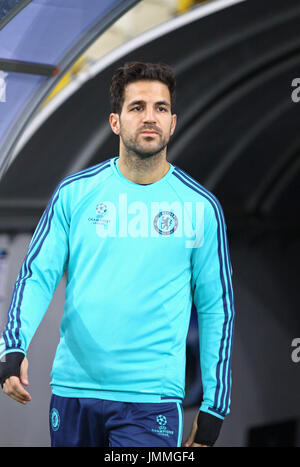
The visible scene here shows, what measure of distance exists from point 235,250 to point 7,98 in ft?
6.69

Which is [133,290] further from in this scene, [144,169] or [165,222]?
[144,169]

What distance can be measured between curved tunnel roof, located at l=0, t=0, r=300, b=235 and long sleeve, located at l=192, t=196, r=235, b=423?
0.70m

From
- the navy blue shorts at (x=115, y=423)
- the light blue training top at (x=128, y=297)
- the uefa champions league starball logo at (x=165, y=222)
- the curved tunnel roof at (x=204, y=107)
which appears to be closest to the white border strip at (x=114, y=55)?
the curved tunnel roof at (x=204, y=107)

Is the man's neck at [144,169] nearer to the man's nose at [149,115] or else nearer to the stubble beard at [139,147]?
the stubble beard at [139,147]

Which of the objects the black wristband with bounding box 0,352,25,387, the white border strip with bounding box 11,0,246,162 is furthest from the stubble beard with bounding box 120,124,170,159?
the black wristband with bounding box 0,352,25,387

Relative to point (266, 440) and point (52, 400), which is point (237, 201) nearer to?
point (266, 440)

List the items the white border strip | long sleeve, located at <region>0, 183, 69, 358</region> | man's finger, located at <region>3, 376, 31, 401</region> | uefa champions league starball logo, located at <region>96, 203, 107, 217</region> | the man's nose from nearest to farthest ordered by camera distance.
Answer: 1. man's finger, located at <region>3, 376, 31, 401</region>
2. long sleeve, located at <region>0, 183, 69, 358</region>
3. the man's nose
4. uefa champions league starball logo, located at <region>96, 203, 107, 217</region>
5. the white border strip

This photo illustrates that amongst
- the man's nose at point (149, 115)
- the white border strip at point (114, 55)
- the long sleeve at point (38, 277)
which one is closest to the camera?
the long sleeve at point (38, 277)

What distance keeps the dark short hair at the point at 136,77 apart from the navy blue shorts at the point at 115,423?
1139mm

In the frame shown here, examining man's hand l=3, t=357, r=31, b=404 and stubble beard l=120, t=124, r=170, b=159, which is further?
stubble beard l=120, t=124, r=170, b=159

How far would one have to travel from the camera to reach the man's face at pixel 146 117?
102 inches

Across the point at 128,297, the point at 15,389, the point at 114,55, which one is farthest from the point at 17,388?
the point at 114,55

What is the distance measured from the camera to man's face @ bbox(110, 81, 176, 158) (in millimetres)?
2584

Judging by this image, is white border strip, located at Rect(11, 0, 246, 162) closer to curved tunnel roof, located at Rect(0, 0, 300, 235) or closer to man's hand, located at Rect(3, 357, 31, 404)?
curved tunnel roof, located at Rect(0, 0, 300, 235)
